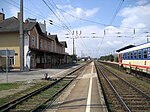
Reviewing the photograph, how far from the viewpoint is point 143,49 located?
19906 millimetres

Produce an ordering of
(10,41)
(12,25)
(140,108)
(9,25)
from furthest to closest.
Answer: (9,25) → (12,25) → (10,41) → (140,108)

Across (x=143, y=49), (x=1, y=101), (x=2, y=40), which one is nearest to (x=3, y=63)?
(x=2, y=40)

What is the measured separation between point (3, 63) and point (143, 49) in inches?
1069

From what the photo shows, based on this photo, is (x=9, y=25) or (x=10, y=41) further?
(x=9, y=25)

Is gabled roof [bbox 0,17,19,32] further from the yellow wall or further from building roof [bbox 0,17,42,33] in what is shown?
the yellow wall

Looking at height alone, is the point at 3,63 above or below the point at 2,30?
below

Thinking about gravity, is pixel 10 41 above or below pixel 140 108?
above

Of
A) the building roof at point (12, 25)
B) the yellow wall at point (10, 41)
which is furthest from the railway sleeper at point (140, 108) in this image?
the yellow wall at point (10, 41)

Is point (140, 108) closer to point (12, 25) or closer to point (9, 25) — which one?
point (12, 25)

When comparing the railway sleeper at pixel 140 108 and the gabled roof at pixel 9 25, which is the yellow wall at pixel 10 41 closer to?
the gabled roof at pixel 9 25

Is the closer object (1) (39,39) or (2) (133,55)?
(2) (133,55)

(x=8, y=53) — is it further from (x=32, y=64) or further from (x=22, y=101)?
(x=32, y=64)

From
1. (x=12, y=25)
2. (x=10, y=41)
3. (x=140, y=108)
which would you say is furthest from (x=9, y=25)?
(x=140, y=108)

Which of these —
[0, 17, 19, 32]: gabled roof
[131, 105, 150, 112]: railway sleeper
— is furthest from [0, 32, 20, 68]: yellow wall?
[131, 105, 150, 112]: railway sleeper
